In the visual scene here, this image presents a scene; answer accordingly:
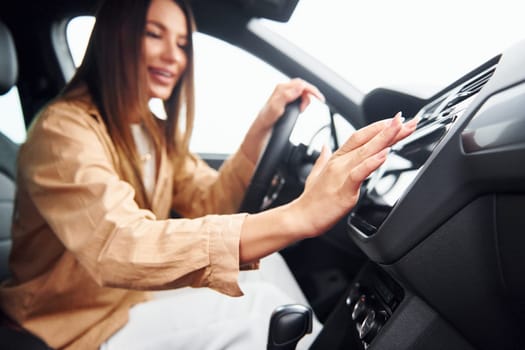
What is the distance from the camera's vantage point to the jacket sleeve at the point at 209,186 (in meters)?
0.96

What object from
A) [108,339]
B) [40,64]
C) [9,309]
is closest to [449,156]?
[108,339]

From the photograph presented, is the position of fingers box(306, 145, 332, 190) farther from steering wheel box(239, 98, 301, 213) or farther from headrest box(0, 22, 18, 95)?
headrest box(0, 22, 18, 95)

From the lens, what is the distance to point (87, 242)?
51 cm

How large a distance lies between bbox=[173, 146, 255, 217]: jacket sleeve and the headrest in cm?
49

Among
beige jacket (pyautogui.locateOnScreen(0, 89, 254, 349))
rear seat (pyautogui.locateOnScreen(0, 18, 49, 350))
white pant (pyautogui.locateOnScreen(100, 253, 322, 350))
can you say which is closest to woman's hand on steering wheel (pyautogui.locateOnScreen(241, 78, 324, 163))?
beige jacket (pyautogui.locateOnScreen(0, 89, 254, 349))

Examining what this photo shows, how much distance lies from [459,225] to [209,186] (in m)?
0.75

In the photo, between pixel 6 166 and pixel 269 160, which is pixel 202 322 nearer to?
pixel 269 160

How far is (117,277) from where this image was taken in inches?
19.1

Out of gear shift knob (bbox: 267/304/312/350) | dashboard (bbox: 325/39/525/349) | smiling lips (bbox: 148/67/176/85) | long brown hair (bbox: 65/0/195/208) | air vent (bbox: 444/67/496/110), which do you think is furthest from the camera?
smiling lips (bbox: 148/67/176/85)

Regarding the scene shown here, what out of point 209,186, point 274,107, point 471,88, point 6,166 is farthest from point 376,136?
point 6,166

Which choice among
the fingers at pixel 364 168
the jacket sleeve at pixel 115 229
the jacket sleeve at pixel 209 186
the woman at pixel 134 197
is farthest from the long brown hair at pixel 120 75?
the fingers at pixel 364 168

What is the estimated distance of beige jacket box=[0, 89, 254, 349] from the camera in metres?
0.48

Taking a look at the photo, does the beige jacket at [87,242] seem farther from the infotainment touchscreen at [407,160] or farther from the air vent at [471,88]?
the air vent at [471,88]

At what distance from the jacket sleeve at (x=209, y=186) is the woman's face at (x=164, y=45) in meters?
0.25
